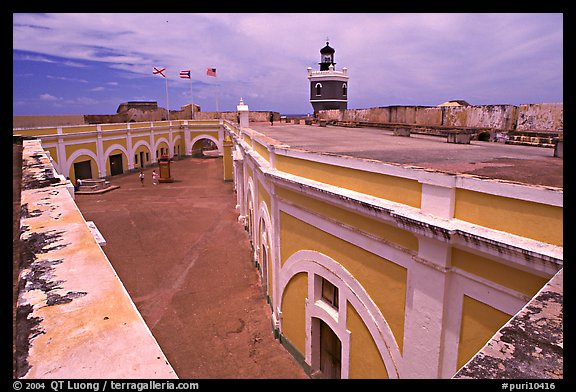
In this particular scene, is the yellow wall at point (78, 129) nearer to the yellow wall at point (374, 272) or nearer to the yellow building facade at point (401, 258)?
the yellow building facade at point (401, 258)

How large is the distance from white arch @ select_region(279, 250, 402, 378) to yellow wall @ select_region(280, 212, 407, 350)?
99mm

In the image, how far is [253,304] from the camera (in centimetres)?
1055

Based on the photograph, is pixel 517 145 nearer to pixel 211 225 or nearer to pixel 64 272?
pixel 64 272

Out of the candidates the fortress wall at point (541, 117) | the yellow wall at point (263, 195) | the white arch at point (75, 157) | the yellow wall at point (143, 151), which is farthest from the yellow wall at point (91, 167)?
the fortress wall at point (541, 117)

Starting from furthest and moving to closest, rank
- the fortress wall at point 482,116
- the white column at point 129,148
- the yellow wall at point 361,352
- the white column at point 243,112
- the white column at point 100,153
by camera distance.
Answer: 1. the white column at point 129,148
2. the white column at point 100,153
3. the white column at point 243,112
4. the fortress wall at point 482,116
5. the yellow wall at point 361,352

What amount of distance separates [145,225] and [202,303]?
8190 millimetres

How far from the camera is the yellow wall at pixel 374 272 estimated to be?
509cm

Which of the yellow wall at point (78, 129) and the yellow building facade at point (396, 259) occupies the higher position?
the yellow wall at point (78, 129)

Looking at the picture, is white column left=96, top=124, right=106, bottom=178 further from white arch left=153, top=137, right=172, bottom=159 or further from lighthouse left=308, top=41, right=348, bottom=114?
lighthouse left=308, top=41, right=348, bottom=114

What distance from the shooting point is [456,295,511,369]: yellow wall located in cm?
403

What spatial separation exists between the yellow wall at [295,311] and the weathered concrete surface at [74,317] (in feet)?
16.8

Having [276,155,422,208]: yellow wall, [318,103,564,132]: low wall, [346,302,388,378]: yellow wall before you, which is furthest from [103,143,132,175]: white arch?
[346,302,388,378]: yellow wall

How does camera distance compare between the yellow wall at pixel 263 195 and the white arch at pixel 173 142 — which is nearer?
the yellow wall at pixel 263 195
